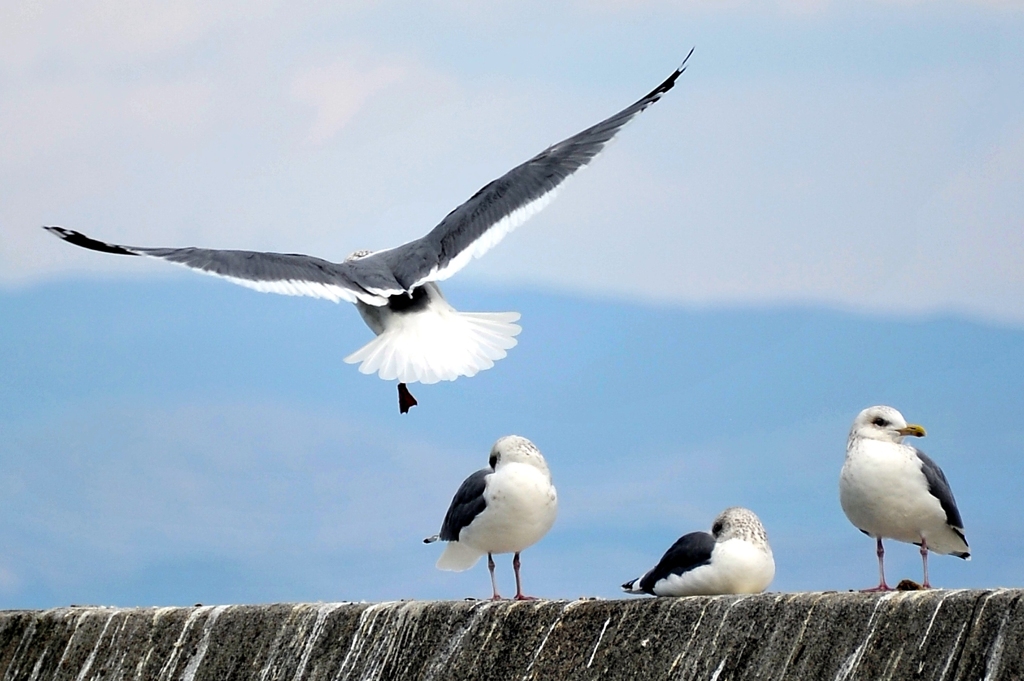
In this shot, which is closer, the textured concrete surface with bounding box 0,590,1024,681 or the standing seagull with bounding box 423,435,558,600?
the textured concrete surface with bounding box 0,590,1024,681

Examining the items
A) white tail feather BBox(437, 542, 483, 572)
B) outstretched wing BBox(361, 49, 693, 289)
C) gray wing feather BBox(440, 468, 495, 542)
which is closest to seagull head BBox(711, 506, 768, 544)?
gray wing feather BBox(440, 468, 495, 542)

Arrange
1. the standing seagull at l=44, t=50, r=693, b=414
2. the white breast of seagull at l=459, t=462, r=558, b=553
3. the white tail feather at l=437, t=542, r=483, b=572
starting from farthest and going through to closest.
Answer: the standing seagull at l=44, t=50, r=693, b=414, the white tail feather at l=437, t=542, r=483, b=572, the white breast of seagull at l=459, t=462, r=558, b=553

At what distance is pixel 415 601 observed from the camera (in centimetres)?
650

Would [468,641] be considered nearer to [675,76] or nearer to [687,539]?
[687,539]

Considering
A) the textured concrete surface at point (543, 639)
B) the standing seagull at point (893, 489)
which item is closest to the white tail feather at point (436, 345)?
the textured concrete surface at point (543, 639)

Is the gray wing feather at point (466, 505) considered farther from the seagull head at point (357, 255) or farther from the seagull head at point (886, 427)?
A: the seagull head at point (357, 255)

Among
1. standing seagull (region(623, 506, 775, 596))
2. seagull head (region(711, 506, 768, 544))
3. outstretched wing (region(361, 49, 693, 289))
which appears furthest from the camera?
outstretched wing (region(361, 49, 693, 289))

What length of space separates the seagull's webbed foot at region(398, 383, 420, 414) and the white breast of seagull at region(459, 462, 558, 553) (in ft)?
7.32

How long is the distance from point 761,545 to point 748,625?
67cm

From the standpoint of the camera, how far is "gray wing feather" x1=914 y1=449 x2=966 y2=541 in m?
6.05

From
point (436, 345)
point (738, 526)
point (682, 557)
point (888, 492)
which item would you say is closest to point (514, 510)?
point (682, 557)

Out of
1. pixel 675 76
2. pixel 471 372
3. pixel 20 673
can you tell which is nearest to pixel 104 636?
pixel 20 673

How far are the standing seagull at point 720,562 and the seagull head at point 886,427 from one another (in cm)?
64

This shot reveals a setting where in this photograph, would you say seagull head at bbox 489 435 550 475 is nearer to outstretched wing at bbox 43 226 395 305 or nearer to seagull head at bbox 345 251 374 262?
outstretched wing at bbox 43 226 395 305
